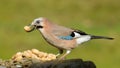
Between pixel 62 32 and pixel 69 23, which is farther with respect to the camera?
pixel 69 23

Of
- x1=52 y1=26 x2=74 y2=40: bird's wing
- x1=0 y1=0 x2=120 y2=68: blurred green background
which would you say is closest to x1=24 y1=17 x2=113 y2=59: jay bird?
x1=52 y1=26 x2=74 y2=40: bird's wing

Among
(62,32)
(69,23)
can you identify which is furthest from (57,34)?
(69,23)

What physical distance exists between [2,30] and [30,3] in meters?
2.92

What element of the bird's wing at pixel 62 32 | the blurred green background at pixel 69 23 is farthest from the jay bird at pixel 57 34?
the blurred green background at pixel 69 23

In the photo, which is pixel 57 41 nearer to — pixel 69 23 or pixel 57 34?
pixel 57 34

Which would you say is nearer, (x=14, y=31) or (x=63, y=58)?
(x=63, y=58)

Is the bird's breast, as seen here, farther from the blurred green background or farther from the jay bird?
the blurred green background

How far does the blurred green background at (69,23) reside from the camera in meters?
15.1

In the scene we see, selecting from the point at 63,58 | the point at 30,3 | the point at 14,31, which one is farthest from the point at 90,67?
the point at 30,3

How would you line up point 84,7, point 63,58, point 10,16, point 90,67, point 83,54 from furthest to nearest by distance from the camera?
point 84,7 → point 10,16 → point 83,54 → point 63,58 → point 90,67

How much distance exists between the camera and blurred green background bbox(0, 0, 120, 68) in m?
15.1

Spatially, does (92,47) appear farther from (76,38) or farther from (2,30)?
(76,38)

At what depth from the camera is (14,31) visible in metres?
16.5

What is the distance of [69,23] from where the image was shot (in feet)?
58.1
